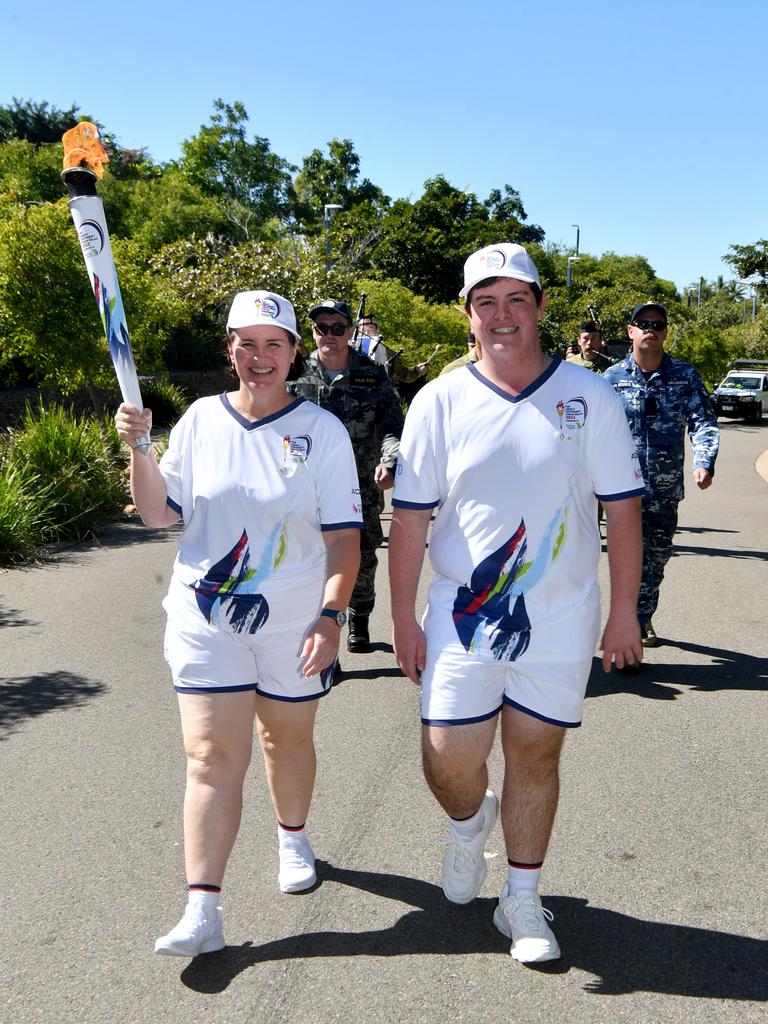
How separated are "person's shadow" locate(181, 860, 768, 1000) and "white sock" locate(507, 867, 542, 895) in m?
0.19

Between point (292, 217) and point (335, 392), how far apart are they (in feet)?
210

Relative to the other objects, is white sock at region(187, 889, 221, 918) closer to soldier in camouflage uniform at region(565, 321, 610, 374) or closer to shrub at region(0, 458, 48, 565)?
shrub at region(0, 458, 48, 565)

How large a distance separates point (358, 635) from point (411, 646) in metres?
3.38

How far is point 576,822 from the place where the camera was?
4.07m

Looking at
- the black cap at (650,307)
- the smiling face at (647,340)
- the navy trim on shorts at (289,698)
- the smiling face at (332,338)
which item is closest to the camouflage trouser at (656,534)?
the smiling face at (647,340)

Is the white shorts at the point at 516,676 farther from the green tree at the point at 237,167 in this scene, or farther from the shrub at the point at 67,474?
the green tree at the point at 237,167

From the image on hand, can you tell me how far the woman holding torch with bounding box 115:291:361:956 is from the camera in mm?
3158

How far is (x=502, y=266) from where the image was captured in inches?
122

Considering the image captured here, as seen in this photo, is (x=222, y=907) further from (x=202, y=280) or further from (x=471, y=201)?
(x=471, y=201)

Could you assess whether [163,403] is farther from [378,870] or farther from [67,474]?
[378,870]

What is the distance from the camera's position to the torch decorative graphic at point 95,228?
2.96m

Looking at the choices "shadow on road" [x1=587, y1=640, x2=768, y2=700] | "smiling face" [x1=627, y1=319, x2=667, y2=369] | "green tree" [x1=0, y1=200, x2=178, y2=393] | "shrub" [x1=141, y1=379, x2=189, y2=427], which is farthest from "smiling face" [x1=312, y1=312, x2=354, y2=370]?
"shrub" [x1=141, y1=379, x2=189, y2=427]

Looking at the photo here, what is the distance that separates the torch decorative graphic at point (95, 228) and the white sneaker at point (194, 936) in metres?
1.43

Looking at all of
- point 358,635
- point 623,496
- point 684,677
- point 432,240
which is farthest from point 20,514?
point 432,240
